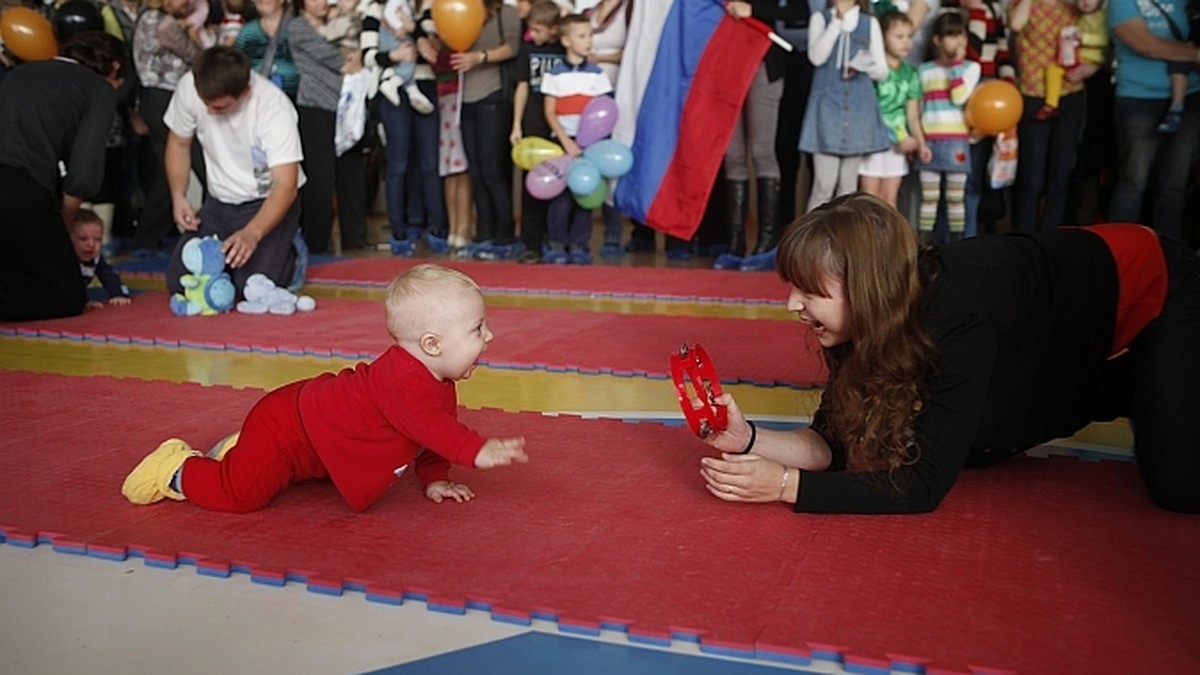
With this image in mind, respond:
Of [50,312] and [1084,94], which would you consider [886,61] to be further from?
[50,312]

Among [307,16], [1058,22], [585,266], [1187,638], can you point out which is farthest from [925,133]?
[1187,638]

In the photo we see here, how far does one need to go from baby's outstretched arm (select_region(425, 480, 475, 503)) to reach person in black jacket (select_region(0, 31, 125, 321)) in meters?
3.38

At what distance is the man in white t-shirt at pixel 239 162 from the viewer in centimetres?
526

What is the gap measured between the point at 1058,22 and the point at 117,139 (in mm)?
6391

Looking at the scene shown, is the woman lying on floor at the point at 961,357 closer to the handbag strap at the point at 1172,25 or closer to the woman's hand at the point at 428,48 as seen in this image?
the handbag strap at the point at 1172,25

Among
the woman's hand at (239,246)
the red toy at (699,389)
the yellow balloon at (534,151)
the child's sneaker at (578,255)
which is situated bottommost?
the child's sneaker at (578,255)

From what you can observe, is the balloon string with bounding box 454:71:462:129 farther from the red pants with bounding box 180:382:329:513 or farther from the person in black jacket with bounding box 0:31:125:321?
the red pants with bounding box 180:382:329:513

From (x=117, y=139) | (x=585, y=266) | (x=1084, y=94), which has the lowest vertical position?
(x=585, y=266)

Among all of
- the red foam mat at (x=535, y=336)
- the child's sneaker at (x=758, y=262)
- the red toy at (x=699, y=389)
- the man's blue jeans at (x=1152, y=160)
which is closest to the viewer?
the red toy at (x=699, y=389)

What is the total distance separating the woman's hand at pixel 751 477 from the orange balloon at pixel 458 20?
533cm

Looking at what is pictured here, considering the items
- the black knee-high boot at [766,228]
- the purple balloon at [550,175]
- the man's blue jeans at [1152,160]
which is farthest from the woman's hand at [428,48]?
the man's blue jeans at [1152,160]

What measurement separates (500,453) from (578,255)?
5.46 meters

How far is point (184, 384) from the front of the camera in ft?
13.2

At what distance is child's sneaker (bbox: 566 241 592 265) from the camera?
25.4ft
